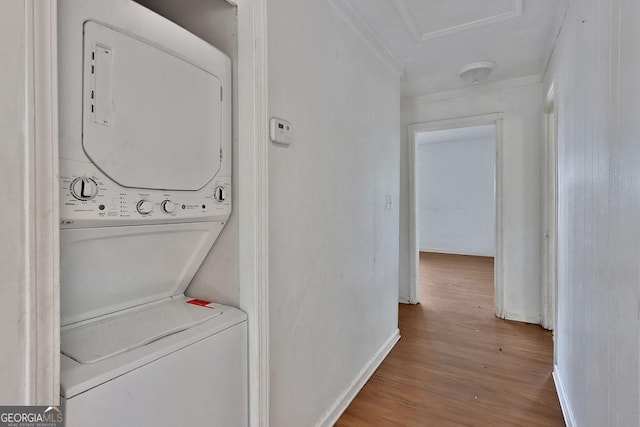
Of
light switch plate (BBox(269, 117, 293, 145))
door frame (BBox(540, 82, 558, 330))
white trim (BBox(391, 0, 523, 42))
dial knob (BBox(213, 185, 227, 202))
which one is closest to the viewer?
dial knob (BBox(213, 185, 227, 202))

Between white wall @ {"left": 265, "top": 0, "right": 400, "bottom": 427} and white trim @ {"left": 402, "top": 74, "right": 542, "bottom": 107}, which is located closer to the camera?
white wall @ {"left": 265, "top": 0, "right": 400, "bottom": 427}

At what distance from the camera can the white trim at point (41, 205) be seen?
0.59 m

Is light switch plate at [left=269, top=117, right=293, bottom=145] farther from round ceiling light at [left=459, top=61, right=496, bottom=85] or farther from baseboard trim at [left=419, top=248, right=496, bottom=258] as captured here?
baseboard trim at [left=419, top=248, right=496, bottom=258]

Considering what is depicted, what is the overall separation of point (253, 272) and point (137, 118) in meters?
0.62

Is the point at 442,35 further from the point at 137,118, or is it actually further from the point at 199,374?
the point at 199,374

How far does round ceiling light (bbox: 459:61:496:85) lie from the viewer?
8.61 ft

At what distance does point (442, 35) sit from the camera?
2207mm

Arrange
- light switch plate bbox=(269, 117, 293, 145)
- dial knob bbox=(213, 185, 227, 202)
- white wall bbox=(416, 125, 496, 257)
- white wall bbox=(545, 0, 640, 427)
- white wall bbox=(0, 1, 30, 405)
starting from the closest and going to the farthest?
white wall bbox=(0, 1, 30, 405), white wall bbox=(545, 0, 640, 427), dial knob bbox=(213, 185, 227, 202), light switch plate bbox=(269, 117, 293, 145), white wall bbox=(416, 125, 496, 257)

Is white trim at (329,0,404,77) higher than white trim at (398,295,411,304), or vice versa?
white trim at (329,0,404,77)

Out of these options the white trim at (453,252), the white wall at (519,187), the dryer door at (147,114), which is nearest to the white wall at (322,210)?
the dryer door at (147,114)

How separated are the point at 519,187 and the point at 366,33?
7.20 ft

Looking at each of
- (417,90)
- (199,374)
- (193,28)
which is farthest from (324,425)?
(417,90)

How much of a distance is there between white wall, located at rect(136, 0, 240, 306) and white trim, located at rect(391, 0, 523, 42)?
44.2 inches

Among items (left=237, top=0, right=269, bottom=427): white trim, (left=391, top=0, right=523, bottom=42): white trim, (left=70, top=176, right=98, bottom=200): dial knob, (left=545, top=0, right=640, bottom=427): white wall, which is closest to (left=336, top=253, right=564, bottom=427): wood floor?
(left=545, top=0, right=640, bottom=427): white wall
